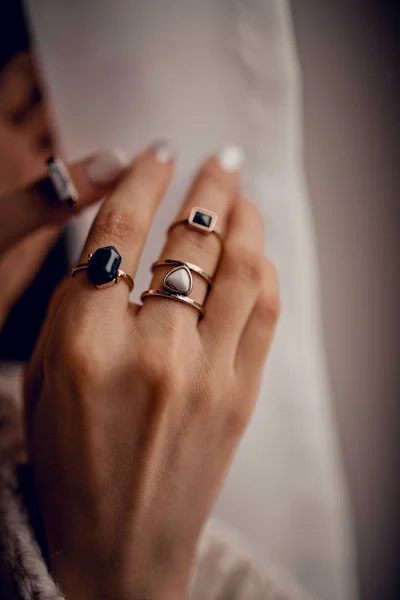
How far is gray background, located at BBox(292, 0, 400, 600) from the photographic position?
2.59 feet

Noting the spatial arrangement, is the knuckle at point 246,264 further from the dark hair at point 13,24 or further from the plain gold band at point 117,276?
the dark hair at point 13,24

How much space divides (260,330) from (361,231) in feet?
1.50

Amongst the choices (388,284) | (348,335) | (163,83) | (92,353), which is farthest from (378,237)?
(92,353)

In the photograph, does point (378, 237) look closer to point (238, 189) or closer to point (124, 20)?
point (238, 189)

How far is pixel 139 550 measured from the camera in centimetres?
54

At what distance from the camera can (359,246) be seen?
95 centimetres

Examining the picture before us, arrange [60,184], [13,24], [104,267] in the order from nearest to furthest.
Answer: [104,267] < [60,184] < [13,24]

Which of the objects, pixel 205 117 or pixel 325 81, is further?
pixel 325 81

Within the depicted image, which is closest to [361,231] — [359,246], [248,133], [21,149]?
[359,246]

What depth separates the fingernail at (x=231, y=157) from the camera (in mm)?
676

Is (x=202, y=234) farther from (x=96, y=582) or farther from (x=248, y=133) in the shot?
(x=96, y=582)

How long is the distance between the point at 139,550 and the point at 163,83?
0.66m

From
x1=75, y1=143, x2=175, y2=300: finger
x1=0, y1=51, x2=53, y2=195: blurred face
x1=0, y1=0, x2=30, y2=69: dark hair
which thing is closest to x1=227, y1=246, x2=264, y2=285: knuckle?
x1=75, y1=143, x2=175, y2=300: finger

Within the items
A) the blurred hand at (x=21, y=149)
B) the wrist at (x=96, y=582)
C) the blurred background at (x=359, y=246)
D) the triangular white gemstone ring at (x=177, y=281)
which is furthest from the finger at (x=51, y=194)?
the wrist at (x=96, y=582)
